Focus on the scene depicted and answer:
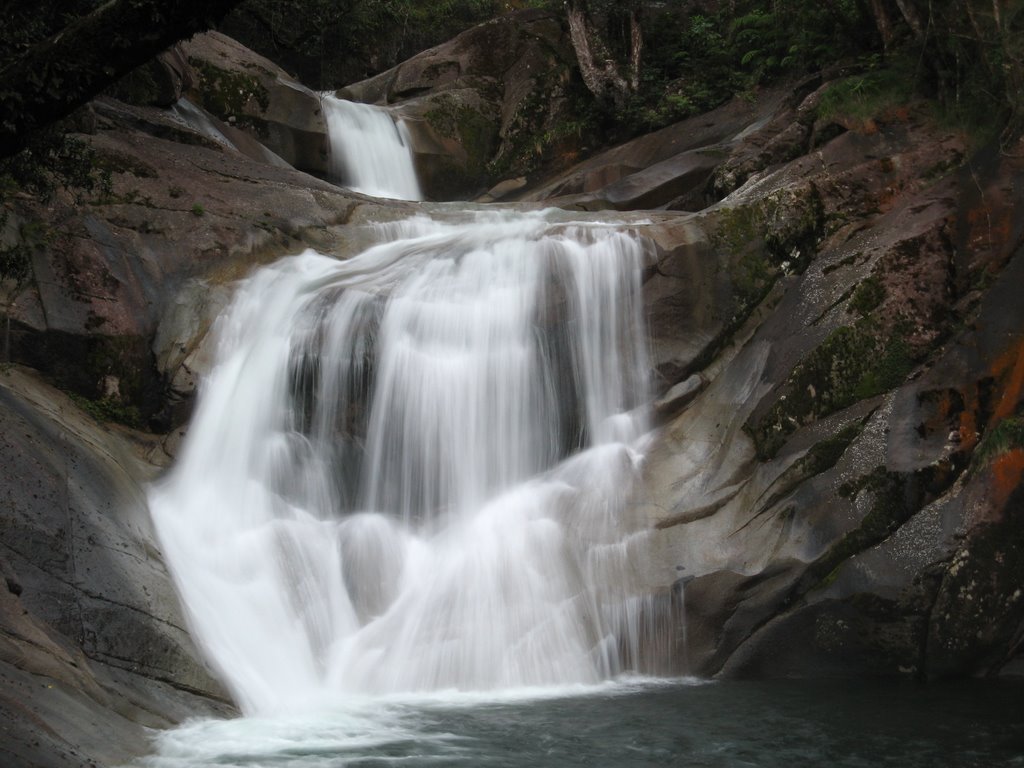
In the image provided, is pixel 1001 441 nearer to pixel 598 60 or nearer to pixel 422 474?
pixel 422 474

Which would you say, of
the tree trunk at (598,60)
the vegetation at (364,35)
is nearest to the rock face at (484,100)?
the tree trunk at (598,60)

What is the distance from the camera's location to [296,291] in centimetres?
1237

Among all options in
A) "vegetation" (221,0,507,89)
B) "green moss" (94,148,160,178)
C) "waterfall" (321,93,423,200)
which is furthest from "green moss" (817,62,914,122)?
"vegetation" (221,0,507,89)

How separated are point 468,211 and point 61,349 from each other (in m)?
6.16

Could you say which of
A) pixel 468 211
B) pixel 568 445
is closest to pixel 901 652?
pixel 568 445

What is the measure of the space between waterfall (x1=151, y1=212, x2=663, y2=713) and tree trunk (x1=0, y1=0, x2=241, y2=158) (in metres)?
4.76

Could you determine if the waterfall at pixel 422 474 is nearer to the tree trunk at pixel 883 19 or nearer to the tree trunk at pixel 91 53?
the tree trunk at pixel 91 53

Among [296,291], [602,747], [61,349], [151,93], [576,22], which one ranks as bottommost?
[602,747]

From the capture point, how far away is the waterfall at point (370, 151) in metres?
19.0

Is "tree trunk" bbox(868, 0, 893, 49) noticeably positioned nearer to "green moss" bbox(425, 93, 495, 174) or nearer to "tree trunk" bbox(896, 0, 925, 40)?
"tree trunk" bbox(896, 0, 925, 40)

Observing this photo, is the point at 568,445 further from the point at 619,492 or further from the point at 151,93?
the point at 151,93

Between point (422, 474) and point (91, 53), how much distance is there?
6469 mm

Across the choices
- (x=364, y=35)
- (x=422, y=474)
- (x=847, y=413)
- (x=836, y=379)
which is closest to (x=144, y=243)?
(x=422, y=474)

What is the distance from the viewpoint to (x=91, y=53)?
4828 millimetres
